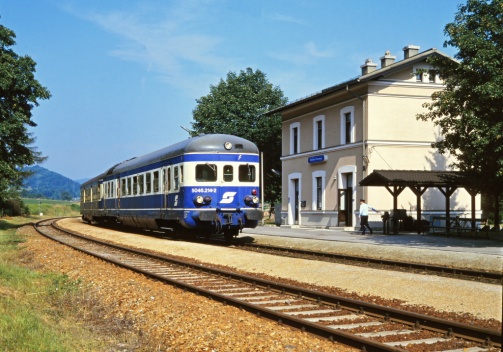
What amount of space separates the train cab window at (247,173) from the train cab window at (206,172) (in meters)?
0.94

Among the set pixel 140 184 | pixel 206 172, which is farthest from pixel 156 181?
pixel 206 172

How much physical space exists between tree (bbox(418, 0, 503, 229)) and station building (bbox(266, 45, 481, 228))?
9.41 m

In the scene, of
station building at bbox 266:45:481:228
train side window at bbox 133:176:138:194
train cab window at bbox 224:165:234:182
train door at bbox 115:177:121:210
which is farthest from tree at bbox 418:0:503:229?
train door at bbox 115:177:121:210

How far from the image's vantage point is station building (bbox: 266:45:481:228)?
97.7ft

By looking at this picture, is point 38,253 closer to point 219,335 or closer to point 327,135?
point 219,335

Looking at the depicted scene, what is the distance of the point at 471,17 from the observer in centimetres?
1861

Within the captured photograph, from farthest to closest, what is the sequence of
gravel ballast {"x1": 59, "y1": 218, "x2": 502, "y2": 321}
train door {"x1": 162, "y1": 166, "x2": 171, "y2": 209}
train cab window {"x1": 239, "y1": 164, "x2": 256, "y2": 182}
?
train door {"x1": 162, "y1": 166, "x2": 171, "y2": 209} → train cab window {"x1": 239, "y1": 164, "x2": 256, "y2": 182} → gravel ballast {"x1": 59, "y1": 218, "x2": 502, "y2": 321}

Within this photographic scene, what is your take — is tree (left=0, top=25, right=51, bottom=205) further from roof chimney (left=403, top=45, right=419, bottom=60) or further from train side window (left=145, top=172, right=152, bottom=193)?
roof chimney (left=403, top=45, right=419, bottom=60)

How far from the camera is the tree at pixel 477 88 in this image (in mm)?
17266

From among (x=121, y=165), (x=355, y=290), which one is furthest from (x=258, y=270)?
(x=121, y=165)

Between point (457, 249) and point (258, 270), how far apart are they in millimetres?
6926

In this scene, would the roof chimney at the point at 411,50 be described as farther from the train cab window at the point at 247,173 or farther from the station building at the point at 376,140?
the train cab window at the point at 247,173

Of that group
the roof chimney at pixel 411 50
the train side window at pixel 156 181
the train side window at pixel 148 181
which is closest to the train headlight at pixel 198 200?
the train side window at pixel 156 181

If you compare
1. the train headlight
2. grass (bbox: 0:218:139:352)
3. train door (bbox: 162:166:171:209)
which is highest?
train door (bbox: 162:166:171:209)
